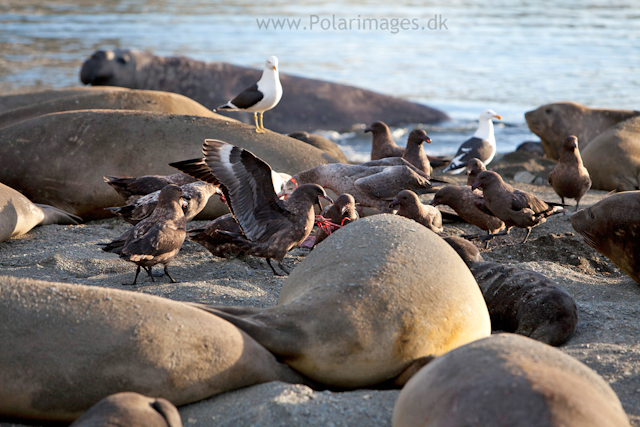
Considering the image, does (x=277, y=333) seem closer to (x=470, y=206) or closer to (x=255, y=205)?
(x=255, y=205)

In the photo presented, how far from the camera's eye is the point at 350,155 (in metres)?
9.52

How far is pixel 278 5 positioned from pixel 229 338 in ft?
96.0

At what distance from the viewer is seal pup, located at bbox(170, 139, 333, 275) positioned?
4180 millimetres

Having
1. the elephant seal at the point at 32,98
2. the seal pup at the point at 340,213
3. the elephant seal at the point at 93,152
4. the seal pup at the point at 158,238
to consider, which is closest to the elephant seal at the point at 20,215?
the elephant seal at the point at 93,152

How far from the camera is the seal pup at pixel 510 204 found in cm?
509

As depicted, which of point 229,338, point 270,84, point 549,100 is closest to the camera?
point 229,338

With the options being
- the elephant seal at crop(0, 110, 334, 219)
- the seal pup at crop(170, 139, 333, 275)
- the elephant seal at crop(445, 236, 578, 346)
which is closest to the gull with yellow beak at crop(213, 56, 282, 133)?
the elephant seal at crop(0, 110, 334, 219)

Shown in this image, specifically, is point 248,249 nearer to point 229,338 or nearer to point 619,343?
point 229,338

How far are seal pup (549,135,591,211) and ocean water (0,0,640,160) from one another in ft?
12.0

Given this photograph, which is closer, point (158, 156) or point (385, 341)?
point (385, 341)

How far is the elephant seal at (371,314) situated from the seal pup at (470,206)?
2573 millimetres

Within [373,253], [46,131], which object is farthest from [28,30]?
[373,253]

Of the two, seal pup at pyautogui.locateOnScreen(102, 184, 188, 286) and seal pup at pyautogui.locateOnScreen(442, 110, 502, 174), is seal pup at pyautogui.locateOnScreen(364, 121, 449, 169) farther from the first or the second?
seal pup at pyautogui.locateOnScreen(102, 184, 188, 286)

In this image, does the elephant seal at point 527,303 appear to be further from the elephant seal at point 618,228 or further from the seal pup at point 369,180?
the seal pup at point 369,180
